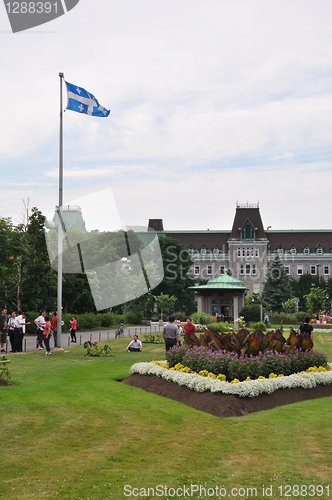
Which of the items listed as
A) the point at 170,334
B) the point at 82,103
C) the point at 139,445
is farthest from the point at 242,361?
the point at 82,103

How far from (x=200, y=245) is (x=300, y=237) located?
21803 mm

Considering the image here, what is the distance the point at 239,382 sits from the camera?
12984 mm

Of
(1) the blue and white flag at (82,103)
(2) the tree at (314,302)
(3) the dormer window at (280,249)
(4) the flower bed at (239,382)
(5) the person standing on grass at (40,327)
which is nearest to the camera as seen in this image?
(4) the flower bed at (239,382)

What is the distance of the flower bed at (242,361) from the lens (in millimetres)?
13781

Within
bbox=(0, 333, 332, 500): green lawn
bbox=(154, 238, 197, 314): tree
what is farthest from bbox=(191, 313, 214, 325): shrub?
bbox=(0, 333, 332, 500): green lawn

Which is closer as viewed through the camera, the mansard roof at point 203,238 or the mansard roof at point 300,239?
the mansard roof at point 300,239

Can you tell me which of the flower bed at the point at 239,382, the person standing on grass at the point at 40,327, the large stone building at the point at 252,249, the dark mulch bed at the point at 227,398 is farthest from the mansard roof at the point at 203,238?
the dark mulch bed at the point at 227,398

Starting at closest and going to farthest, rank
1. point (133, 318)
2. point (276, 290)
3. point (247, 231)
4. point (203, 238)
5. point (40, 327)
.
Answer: point (40, 327), point (133, 318), point (276, 290), point (247, 231), point (203, 238)

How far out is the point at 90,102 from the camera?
1003 inches

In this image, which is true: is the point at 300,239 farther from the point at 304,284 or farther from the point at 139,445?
the point at 139,445

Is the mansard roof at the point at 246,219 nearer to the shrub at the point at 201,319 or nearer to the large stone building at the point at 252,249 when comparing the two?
the large stone building at the point at 252,249

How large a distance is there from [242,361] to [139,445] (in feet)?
16.5

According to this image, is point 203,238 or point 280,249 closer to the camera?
point 280,249

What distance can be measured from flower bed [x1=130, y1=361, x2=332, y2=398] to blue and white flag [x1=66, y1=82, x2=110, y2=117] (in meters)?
13.6
